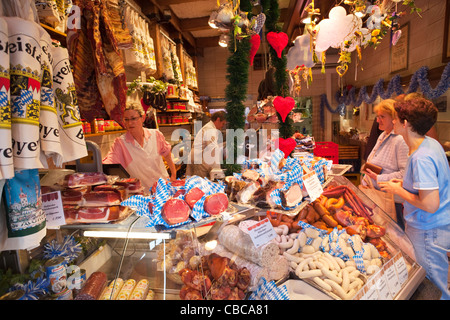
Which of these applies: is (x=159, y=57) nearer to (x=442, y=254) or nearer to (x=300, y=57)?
(x=300, y=57)

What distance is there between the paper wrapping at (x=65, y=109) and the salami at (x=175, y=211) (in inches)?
18.2

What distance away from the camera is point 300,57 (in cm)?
392

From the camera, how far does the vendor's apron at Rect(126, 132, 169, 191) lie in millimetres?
3379

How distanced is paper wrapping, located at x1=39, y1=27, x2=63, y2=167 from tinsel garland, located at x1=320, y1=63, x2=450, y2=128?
5.03 meters

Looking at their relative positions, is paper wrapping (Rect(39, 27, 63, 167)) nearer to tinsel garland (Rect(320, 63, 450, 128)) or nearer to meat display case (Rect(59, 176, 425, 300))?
meat display case (Rect(59, 176, 425, 300))

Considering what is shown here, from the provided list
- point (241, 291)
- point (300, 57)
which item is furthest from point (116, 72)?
point (300, 57)

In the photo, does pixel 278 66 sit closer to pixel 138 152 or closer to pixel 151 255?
pixel 138 152

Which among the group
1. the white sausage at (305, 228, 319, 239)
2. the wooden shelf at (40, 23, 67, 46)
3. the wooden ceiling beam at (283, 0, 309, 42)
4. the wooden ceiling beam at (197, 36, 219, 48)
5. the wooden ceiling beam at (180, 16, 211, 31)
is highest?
the wooden ceiling beam at (197, 36, 219, 48)

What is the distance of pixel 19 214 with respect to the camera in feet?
3.43

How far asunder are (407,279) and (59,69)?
2.17 m

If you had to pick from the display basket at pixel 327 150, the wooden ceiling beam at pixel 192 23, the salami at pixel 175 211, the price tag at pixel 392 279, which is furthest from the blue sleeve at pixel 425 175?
the wooden ceiling beam at pixel 192 23

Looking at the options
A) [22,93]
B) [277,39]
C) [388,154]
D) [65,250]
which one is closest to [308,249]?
[65,250]

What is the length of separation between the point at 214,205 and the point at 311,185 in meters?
0.82

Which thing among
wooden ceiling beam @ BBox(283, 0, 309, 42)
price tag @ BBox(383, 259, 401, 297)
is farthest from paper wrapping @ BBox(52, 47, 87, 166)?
wooden ceiling beam @ BBox(283, 0, 309, 42)
